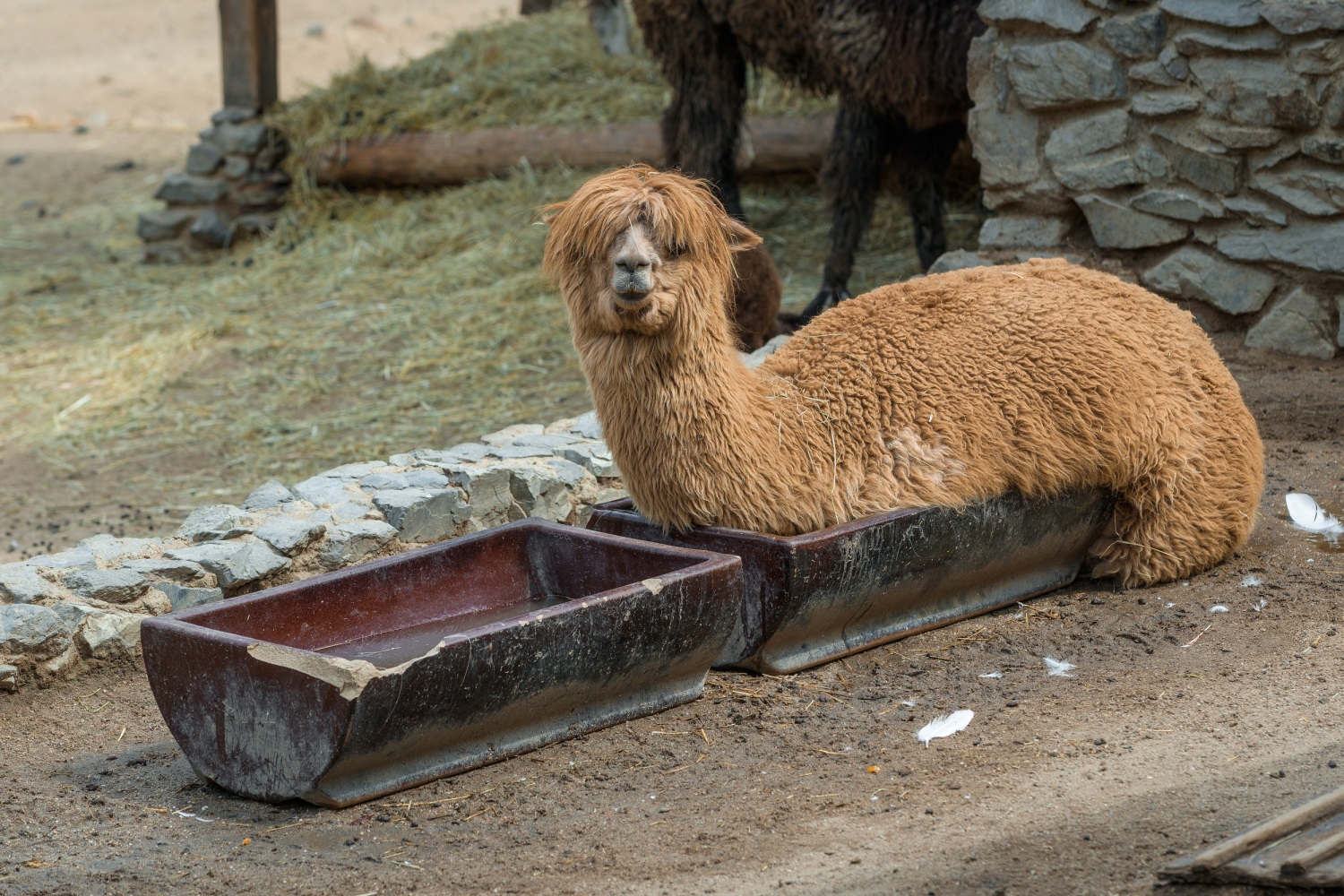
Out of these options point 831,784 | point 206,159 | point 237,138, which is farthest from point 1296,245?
point 206,159

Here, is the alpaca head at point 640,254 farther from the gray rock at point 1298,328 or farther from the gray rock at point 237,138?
the gray rock at point 237,138

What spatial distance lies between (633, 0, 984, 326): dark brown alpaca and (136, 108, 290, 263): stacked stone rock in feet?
12.9

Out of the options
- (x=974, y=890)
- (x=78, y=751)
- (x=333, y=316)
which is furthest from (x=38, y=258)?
(x=974, y=890)

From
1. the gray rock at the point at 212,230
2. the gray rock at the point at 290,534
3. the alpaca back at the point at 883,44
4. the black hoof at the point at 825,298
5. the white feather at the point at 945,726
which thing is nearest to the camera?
the white feather at the point at 945,726

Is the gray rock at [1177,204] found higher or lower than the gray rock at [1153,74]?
lower

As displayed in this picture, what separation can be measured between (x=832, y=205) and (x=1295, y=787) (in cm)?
549

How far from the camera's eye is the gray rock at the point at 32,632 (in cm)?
415

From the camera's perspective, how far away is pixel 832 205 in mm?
8195

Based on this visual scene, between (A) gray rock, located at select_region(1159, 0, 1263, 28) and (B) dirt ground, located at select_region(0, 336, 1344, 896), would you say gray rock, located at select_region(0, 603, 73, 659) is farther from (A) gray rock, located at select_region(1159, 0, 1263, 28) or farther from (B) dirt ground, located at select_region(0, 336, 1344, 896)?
(A) gray rock, located at select_region(1159, 0, 1263, 28)

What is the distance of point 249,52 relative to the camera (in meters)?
11.3

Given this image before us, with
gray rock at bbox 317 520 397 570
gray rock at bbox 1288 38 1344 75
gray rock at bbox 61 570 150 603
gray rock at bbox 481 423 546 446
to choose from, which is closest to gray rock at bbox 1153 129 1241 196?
gray rock at bbox 1288 38 1344 75

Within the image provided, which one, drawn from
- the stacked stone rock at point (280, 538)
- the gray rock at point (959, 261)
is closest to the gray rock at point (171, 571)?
the stacked stone rock at point (280, 538)

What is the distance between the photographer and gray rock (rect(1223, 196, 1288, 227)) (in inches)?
254

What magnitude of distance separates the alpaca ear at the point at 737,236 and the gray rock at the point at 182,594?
1.90 m
